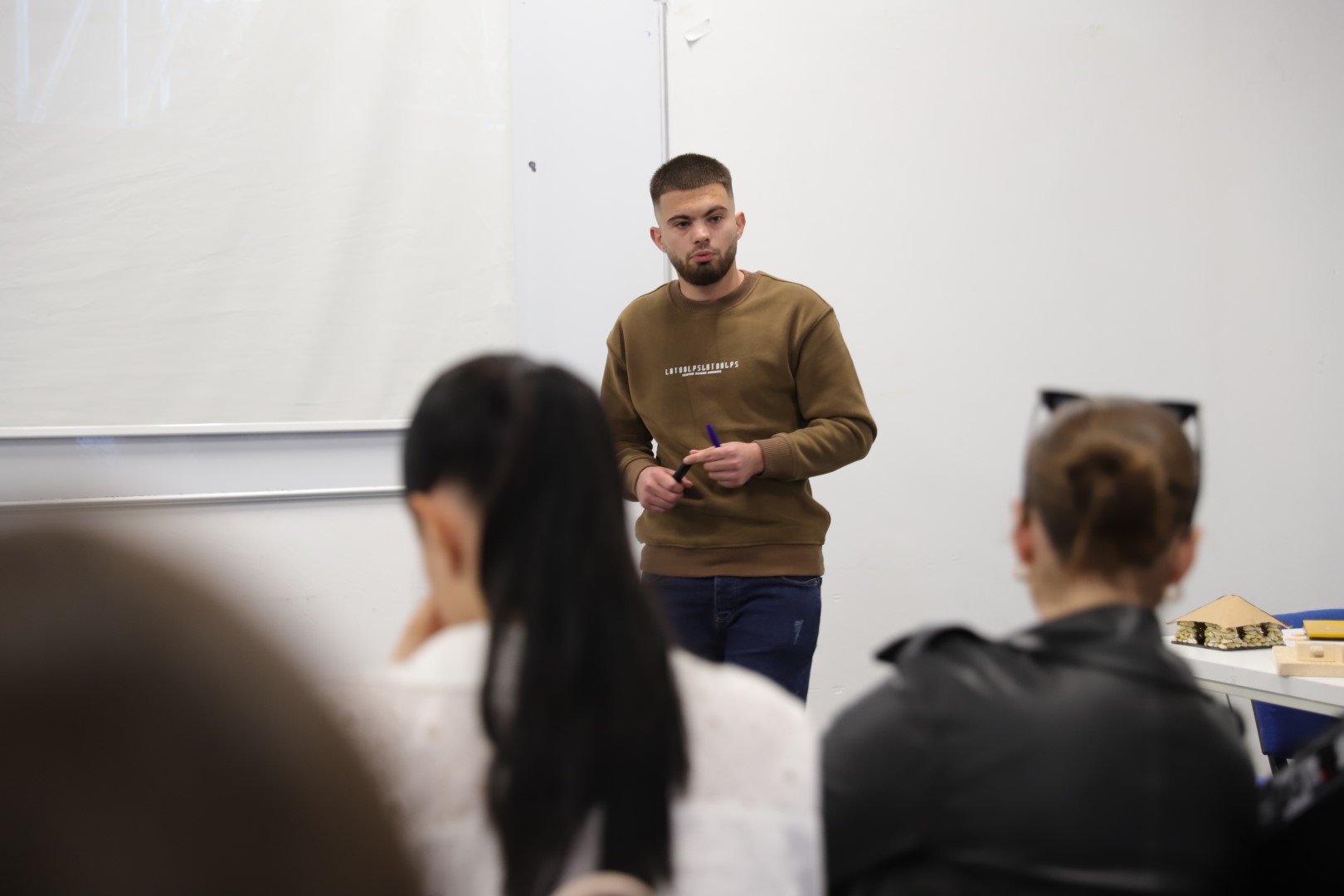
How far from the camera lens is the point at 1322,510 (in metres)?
4.04

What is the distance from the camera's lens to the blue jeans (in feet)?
7.47

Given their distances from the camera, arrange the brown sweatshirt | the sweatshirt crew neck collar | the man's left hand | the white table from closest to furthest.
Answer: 1. the white table
2. the man's left hand
3. the brown sweatshirt
4. the sweatshirt crew neck collar

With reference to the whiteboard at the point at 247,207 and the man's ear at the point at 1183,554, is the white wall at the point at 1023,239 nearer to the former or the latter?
the whiteboard at the point at 247,207

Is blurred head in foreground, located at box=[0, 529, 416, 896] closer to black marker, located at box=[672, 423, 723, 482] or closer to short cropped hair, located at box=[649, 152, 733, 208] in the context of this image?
black marker, located at box=[672, 423, 723, 482]

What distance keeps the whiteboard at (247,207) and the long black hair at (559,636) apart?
6.36 feet

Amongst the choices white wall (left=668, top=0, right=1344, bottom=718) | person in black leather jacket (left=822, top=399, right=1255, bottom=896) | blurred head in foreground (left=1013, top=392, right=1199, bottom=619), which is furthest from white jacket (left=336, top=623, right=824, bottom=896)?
white wall (left=668, top=0, right=1344, bottom=718)

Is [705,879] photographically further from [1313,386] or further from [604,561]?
[1313,386]

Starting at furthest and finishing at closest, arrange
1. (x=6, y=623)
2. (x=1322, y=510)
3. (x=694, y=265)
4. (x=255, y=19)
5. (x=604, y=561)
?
(x=1322, y=510)
(x=255, y=19)
(x=694, y=265)
(x=604, y=561)
(x=6, y=623)

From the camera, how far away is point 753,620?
2285 millimetres

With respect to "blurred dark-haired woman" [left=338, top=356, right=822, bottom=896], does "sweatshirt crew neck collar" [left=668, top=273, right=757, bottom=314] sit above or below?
above

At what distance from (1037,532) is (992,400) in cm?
251

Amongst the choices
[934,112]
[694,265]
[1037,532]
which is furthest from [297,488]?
[934,112]

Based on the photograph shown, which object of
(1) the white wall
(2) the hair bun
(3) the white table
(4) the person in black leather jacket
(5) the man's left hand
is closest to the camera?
(4) the person in black leather jacket

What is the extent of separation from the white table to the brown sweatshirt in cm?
79
